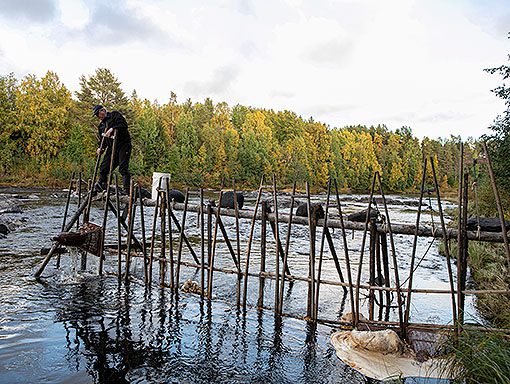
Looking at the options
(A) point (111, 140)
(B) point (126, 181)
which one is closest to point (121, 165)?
(B) point (126, 181)

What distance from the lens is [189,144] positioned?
60.8m

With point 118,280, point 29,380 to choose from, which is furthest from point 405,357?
point 118,280

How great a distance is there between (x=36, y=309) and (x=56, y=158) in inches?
1758

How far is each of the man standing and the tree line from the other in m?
12.8

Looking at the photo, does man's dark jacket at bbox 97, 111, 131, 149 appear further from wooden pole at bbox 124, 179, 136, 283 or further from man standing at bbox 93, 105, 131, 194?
wooden pole at bbox 124, 179, 136, 283

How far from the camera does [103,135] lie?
9906mm

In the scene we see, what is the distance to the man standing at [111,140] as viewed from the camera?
993cm

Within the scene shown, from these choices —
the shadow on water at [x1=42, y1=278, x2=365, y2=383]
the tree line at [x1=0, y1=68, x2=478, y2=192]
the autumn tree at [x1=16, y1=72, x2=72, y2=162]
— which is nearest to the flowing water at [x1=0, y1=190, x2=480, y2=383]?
the shadow on water at [x1=42, y1=278, x2=365, y2=383]

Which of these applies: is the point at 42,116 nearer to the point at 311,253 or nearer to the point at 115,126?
the point at 115,126

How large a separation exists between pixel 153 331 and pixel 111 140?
526cm

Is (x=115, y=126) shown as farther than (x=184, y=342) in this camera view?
Yes

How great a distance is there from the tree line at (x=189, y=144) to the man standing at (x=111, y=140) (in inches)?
503

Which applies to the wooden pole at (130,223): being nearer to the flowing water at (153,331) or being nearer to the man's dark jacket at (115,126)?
the flowing water at (153,331)

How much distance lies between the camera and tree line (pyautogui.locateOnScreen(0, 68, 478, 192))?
45906 millimetres
